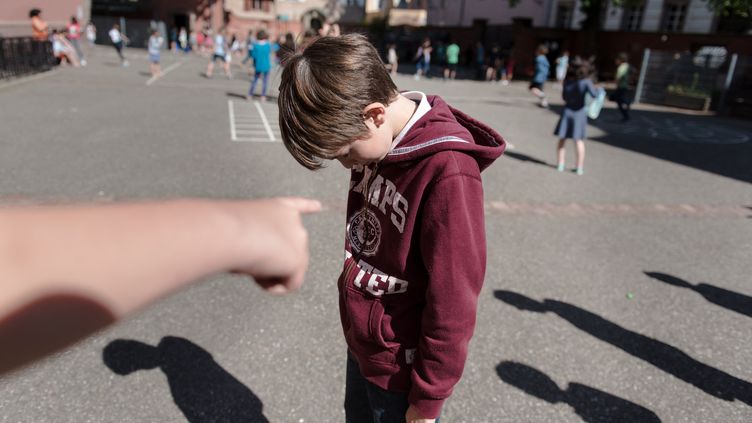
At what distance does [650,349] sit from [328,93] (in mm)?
3298

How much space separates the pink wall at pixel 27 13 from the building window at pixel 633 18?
32.1 m

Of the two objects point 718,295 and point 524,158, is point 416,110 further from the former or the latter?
point 524,158

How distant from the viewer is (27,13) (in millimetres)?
24344

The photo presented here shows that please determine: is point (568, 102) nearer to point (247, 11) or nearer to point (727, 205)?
point (727, 205)

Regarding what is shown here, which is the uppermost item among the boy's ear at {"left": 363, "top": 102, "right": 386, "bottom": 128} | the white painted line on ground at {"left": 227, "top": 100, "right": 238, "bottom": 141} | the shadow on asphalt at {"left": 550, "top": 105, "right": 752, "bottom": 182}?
the boy's ear at {"left": 363, "top": 102, "right": 386, "bottom": 128}

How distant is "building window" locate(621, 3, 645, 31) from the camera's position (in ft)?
104

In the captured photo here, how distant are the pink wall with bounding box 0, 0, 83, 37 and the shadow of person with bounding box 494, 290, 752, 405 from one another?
2053 centimetres

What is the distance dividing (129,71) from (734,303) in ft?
73.3

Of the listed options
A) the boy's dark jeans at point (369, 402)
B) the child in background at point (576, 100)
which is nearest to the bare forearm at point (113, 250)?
the boy's dark jeans at point (369, 402)

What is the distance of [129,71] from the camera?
21156 millimetres

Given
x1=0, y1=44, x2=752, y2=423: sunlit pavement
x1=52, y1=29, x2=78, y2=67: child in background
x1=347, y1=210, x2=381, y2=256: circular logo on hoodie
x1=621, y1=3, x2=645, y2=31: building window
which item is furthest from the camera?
x1=621, y1=3, x2=645, y2=31: building window

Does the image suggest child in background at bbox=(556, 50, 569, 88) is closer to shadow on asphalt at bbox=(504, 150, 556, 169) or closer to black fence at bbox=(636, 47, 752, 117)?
black fence at bbox=(636, 47, 752, 117)

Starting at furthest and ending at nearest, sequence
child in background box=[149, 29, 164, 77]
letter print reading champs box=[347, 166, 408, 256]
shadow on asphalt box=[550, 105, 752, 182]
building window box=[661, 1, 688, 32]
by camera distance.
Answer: building window box=[661, 1, 688, 32] → child in background box=[149, 29, 164, 77] → shadow on asphalt box=[550, 105, 752, 182] → letter print reading champs box=[347, 166, 408, 256]

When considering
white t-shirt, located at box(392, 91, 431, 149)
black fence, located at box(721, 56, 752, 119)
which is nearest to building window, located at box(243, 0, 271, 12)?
black fence, located at box(721, 56, 752, 119)
